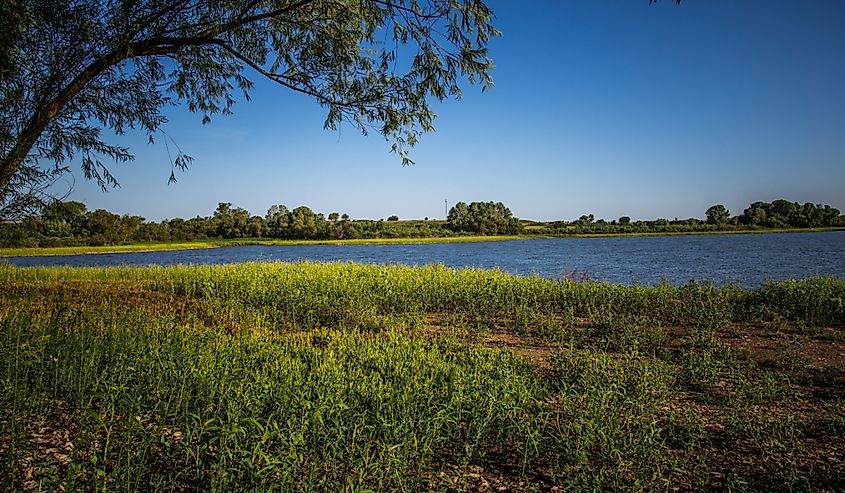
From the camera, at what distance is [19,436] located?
398 centimetres

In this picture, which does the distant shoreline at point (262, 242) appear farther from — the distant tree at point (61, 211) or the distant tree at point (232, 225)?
the distant tree at point (61, 211)

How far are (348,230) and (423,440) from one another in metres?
108

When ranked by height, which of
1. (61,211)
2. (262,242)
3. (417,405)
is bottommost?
(262,242)

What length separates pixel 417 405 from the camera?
5535 millimetres

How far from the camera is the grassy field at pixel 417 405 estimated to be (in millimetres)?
4141

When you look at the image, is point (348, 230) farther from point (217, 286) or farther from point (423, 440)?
point (423, 440)

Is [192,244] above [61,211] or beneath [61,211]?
beneath

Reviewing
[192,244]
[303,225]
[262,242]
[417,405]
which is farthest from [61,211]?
[303,225]

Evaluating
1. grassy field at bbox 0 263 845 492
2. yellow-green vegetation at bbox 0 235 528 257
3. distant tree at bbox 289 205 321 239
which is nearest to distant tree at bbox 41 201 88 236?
grassy field at bbox 0 263 845 492

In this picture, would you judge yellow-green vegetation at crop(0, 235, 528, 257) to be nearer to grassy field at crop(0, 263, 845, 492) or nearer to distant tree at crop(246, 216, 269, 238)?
distant tree at crop(246, 216, 269, 238)

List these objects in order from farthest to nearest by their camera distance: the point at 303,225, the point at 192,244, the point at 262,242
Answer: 1. the point at 303,225
2. the point at 262,242
3. the point at 192,244

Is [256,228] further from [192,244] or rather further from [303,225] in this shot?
[192,244]

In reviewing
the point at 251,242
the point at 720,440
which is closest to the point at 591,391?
the point at 720,440

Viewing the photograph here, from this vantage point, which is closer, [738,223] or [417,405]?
[417,405]
